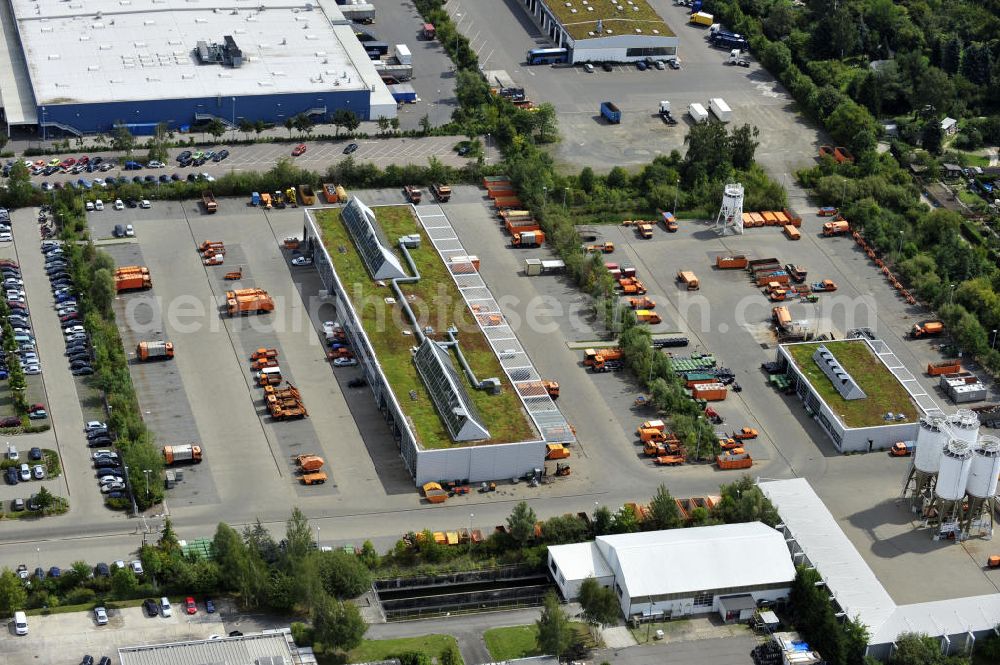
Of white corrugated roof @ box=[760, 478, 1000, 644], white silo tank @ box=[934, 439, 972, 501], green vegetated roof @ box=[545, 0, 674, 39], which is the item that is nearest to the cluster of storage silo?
white silo tank @ box=[934, 439, 972, 501]

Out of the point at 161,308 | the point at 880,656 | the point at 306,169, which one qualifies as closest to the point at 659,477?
the point at 880,656

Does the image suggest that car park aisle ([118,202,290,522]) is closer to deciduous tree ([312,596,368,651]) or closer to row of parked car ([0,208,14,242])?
row of parked car ([0,208,14,242])

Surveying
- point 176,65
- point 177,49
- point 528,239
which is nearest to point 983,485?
point 528,239

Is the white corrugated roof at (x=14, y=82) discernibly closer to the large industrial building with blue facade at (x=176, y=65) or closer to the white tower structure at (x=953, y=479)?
the large industrial building with blue facade at (x=176, y=65)

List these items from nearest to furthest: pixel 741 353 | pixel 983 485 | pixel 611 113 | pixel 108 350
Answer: pixel 983 485 → pixel 108 350 → pixel 741 353 → pixel 611 113

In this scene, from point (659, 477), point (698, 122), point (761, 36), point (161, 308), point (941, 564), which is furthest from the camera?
point (761, 36)

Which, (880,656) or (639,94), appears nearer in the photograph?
(880,656)

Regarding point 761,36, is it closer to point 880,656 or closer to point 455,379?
point 455,379

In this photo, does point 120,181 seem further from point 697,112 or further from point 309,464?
point 697,112
